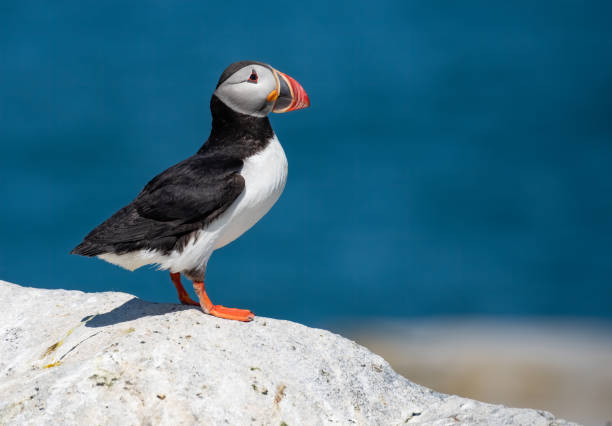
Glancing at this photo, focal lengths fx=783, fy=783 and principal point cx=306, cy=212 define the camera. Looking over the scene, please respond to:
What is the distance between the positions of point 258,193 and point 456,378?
722 cm

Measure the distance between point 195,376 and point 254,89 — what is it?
240cm

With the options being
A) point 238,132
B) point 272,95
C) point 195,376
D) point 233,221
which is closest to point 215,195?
point 233,221

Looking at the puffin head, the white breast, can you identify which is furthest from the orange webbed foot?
the puffin head

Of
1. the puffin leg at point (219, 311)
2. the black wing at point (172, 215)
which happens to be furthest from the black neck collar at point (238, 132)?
the puffin leg at point (219, 311)

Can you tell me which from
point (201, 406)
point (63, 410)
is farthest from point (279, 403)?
point (63, 410)

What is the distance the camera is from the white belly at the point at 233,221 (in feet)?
19.4

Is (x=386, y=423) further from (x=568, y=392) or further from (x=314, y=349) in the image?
(x=568, y=392)

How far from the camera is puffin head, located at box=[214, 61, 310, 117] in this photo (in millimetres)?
6250

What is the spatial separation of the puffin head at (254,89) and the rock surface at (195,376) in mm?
1696

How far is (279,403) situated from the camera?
197 inches

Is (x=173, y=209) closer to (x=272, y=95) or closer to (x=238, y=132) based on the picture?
(x=238, y=132)

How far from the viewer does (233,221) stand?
6020 millimetres

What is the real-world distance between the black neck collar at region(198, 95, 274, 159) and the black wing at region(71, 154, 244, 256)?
0.29 meters

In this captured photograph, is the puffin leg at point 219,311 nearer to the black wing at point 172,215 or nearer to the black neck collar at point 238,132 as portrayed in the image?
the black wing at point 172,215
